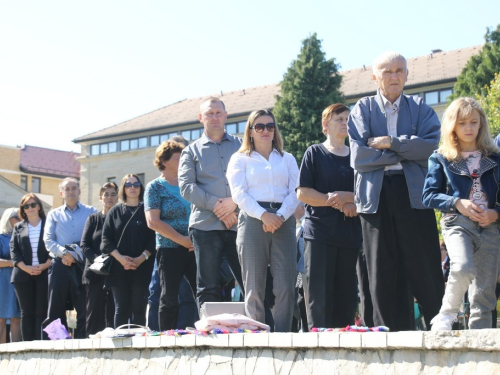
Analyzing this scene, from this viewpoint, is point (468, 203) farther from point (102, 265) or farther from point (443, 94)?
point (443, 94)

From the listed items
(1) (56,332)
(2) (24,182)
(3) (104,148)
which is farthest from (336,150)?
(2) (24,182)

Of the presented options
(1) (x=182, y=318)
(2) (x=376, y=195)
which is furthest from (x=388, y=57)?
(1) (x=182, y=318)

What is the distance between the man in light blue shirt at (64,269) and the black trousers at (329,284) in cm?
439

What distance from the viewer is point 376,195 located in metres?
7.21

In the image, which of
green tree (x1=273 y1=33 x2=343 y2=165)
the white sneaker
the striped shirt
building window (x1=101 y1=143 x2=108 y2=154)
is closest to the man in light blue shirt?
the striped shirt

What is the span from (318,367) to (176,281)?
358 centimetres

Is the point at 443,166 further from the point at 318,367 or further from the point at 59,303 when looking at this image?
the point at 59,303

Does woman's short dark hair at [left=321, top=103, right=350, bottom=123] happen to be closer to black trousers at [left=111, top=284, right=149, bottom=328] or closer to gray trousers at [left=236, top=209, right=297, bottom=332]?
gray trousers at [left=236, top=209, right=297, bottom=332]

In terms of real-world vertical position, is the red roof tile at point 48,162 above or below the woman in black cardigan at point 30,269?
above

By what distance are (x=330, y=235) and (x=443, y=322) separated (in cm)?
213

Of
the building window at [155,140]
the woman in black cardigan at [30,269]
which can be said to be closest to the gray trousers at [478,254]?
the woman in black cardigan at [30,269]

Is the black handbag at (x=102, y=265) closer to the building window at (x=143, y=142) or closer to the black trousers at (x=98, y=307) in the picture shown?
the black trousers at (x=98, y=307)

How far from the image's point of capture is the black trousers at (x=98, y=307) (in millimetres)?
11016

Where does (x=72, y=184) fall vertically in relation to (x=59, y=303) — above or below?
above
